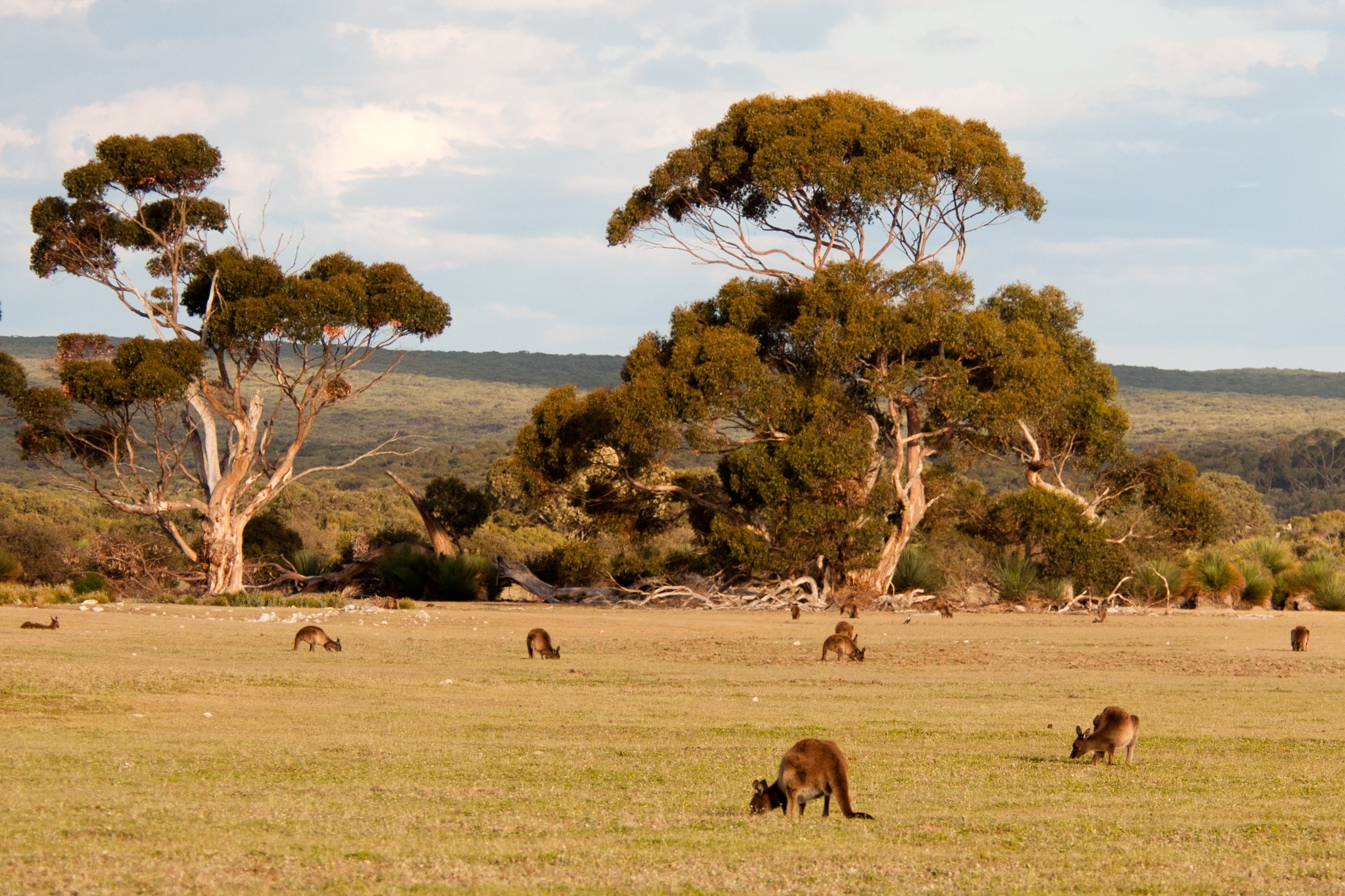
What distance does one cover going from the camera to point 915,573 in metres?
36.8

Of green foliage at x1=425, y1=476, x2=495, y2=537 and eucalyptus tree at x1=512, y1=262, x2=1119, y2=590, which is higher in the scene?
eucalyptus tree at x1=512, y1=262, x2=1119, y2=590

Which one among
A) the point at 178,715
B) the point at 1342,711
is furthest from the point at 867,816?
the point at 1342,711

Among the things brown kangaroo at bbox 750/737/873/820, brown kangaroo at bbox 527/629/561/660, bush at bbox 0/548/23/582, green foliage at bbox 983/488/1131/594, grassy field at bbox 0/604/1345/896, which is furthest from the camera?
green foliage at bbox 983/488/1131/594

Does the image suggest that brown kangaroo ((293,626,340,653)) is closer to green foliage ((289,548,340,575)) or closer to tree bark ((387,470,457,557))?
tree bark ((387,470,457,557))

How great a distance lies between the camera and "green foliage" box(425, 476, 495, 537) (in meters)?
41.0

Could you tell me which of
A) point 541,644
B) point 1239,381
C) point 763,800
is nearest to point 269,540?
point 541,644

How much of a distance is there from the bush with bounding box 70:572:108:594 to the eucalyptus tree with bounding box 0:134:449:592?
70.3 inches

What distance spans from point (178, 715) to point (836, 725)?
5.84m

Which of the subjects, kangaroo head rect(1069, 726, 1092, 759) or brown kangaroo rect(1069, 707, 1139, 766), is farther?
kangaroo head rect(1069, 726, 1092, 759)

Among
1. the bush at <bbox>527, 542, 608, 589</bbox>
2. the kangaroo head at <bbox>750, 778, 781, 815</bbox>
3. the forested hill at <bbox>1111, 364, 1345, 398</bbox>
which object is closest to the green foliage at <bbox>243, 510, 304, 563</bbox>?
the bush at <bbox>527, 542, 608, 589</bbox>

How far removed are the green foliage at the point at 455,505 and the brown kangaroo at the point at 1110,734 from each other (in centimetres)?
3235

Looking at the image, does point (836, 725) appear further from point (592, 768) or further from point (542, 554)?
point (542, 554)

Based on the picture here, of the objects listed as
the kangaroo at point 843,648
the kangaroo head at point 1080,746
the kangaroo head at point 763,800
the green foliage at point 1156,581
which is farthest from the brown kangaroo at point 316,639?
the green foliage at point 1156,581

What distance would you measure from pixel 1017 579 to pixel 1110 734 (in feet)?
84.9
